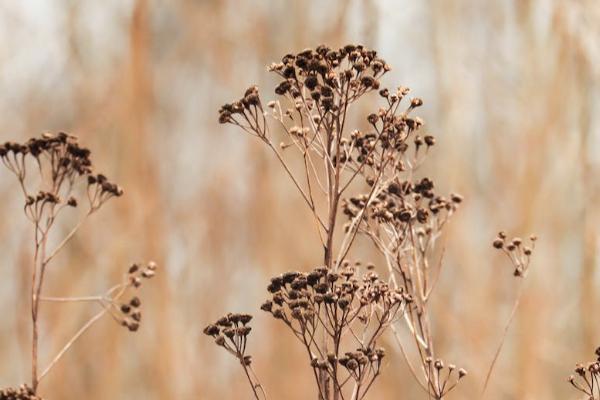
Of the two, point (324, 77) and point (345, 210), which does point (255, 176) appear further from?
point (324, 77)

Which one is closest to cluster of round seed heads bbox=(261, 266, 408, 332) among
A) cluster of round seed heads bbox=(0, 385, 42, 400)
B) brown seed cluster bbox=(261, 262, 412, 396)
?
brown seed cluster bbox=(261, 262, 412, 396)


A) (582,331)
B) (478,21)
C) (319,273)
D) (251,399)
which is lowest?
(319,273)

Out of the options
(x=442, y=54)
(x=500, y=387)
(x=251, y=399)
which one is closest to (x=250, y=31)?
(x=442, y=54)

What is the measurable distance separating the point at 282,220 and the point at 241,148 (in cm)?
32

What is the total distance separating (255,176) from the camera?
10.6ft

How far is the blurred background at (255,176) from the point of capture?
9.89 feet

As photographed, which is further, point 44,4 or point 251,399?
point 44,4

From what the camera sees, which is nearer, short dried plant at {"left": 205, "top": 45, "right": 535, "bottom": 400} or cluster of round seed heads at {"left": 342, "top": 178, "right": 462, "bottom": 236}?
short dried plant at {"left": 205, "top": 45, "right": 535, "bottom": 400}

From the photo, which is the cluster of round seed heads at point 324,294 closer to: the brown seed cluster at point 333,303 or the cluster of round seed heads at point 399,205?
the brown seed cluster at point 333,303

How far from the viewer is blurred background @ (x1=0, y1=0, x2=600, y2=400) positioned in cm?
301

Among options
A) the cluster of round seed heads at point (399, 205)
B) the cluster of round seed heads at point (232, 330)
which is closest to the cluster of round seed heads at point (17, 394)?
the cluster of round seed heads at point (232, 330)

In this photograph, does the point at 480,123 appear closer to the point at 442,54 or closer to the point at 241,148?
the point at 442,54

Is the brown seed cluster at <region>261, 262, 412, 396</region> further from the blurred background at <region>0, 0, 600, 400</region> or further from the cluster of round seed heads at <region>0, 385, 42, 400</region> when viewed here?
the blurred background at <region>0, 0, 600, 400</region>

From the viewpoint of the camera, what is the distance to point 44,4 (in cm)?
335
